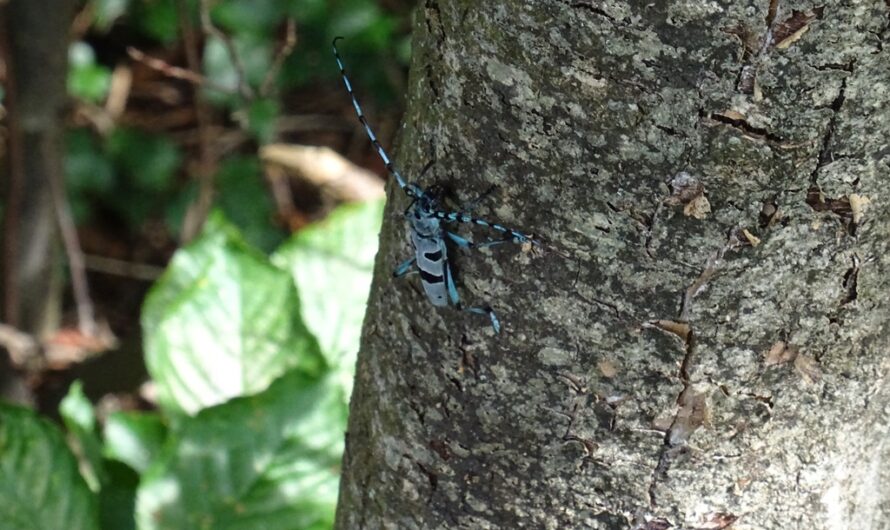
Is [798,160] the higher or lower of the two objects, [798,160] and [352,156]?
the lower

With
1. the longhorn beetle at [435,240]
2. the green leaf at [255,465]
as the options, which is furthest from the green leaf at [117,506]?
the longhorn beetle at [435,240]

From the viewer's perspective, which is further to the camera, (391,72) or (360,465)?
(391,72)

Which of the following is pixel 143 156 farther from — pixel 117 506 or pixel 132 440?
pixel 117 506

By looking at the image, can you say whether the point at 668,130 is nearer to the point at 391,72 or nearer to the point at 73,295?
the point at 391,72

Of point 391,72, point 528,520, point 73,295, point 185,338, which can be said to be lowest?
point 528,520

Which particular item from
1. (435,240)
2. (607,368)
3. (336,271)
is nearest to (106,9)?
(336,271)

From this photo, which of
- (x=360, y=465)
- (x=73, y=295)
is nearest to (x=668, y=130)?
(x=360, y=465)

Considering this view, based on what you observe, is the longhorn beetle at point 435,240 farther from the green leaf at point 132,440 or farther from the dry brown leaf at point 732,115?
the green leaf at point 132,440

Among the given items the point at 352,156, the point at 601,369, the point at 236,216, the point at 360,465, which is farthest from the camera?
the point at 352,156
